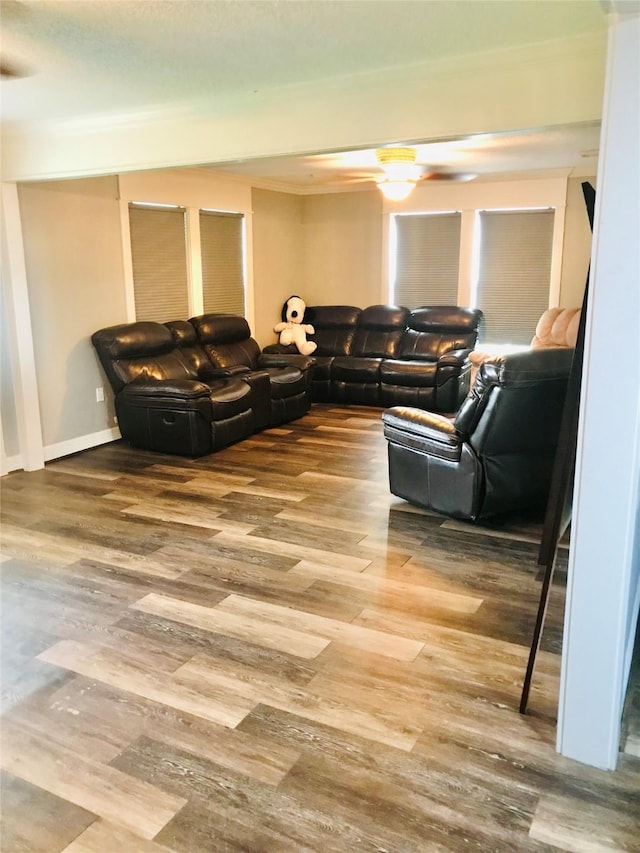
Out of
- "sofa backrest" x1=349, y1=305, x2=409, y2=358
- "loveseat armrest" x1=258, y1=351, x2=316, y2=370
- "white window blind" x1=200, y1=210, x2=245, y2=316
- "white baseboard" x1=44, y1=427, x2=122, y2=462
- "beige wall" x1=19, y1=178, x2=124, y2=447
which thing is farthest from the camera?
"sofa backrest" x1=349, y1=305, x2=409, y2=358

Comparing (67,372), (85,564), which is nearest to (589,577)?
(85,564)

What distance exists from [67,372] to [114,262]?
1057 mm

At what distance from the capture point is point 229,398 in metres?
5.47

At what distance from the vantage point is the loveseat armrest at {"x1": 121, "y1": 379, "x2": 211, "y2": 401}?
516cm

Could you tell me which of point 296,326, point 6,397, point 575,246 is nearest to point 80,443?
point 6,397

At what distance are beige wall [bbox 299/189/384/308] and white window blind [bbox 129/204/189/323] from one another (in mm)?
2418

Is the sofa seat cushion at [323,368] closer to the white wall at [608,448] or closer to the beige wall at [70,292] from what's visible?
the beige wall at [70,292]

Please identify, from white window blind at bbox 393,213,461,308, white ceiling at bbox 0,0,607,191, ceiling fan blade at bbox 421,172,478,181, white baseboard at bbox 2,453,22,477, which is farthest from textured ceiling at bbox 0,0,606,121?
white window blind at bbox 393,213,461,308

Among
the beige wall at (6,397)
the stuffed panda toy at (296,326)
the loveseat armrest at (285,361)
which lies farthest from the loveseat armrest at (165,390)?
the stuffed panda toy at (296,326)

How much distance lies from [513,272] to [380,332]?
5.23 feet

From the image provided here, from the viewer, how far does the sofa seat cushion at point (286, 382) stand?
621cm

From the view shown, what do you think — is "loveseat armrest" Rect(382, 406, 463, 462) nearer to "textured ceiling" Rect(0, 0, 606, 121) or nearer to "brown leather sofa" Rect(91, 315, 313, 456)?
"brown leather sofa" Rect(91, 315, 313, 456)

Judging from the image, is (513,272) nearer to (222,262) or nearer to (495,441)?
(222,262)

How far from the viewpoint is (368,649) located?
8.77 ft
